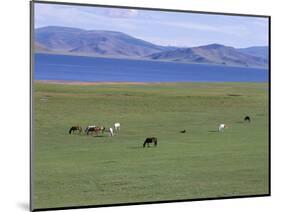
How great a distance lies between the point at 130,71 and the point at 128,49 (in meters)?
0.27

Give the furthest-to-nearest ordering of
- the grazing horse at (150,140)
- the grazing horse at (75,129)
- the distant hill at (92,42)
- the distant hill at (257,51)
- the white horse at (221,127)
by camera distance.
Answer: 1. the distant hill at (257,51)
2. the white horse at (221,127)
3. the grazing horse at (150,140)
4. the grazing horse at (75,129)
5. the distant hill at (92,42)

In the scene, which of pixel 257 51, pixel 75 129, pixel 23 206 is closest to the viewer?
pixel 23 206

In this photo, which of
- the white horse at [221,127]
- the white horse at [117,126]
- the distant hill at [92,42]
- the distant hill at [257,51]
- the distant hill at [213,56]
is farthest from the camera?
the distant hill at [257,51]

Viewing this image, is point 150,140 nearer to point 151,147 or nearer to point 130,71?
point 151,147

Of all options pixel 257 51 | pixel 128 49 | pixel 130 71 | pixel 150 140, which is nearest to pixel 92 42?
pixel 128 49

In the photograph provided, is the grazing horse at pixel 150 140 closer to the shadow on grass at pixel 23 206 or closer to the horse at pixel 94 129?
the horse at pixel 94 129

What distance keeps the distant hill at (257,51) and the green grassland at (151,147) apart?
383 mm

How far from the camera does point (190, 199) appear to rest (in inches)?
298

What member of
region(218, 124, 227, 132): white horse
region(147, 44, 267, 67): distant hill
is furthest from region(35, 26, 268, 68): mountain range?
region(218, 124, 227, 132): white horse

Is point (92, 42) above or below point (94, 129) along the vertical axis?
above

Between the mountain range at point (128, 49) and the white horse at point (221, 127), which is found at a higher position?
the mountain range at point (128, 49)

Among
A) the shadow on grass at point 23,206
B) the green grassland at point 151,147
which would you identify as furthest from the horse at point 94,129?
the shadow on grass at point 23,206

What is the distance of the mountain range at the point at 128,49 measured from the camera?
7.03 metres

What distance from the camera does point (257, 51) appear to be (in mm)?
8008
